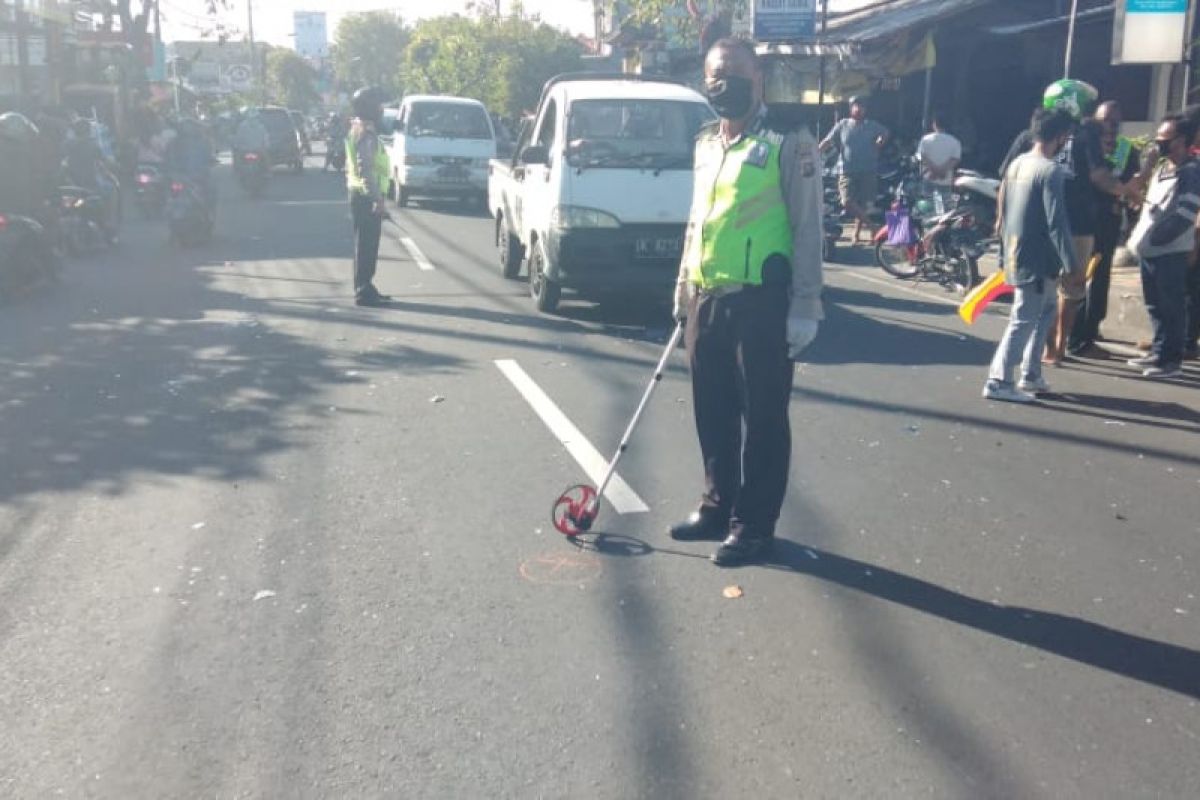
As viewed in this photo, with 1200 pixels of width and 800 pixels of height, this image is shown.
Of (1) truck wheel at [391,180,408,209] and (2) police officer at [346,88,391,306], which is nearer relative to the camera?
(2) police officer at [346,88,391,306]

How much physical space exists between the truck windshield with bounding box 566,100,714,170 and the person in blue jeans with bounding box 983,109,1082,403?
4102 mm

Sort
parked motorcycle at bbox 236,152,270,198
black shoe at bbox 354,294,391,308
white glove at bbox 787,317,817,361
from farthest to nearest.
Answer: parked motorcycle at bbox 236,152,270,198 < black shoe at bbox 354,294,391,308 < white glove at bbox 787,317,817,361

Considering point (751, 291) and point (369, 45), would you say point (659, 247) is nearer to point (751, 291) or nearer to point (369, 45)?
point (751, 291)

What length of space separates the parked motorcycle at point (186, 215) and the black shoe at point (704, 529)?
14.2 meters

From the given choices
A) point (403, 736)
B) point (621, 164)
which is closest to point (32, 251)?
point (621, 164)

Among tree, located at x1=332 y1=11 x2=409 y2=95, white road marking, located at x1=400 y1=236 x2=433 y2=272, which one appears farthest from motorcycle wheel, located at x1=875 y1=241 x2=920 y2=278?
tree, located at x1=332 y1=11 x2=409 y2=95

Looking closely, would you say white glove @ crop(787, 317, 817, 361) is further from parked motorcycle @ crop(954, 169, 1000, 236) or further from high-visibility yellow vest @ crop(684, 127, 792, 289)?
parked motorcycle @ crop(954, 169, 1000, 236)

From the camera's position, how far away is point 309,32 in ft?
418

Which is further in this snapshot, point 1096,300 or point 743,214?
point 1096,300

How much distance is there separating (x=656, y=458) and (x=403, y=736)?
347 centimetres

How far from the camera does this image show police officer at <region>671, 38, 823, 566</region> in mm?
5262

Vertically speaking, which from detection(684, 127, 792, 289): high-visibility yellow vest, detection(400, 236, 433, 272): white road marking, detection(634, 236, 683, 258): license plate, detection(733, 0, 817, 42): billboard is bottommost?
detection(400, 236, 433, 272): white road marking

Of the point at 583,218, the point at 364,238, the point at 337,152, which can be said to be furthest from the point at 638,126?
the point at 337,152

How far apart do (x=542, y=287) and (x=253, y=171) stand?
60.8 ft
